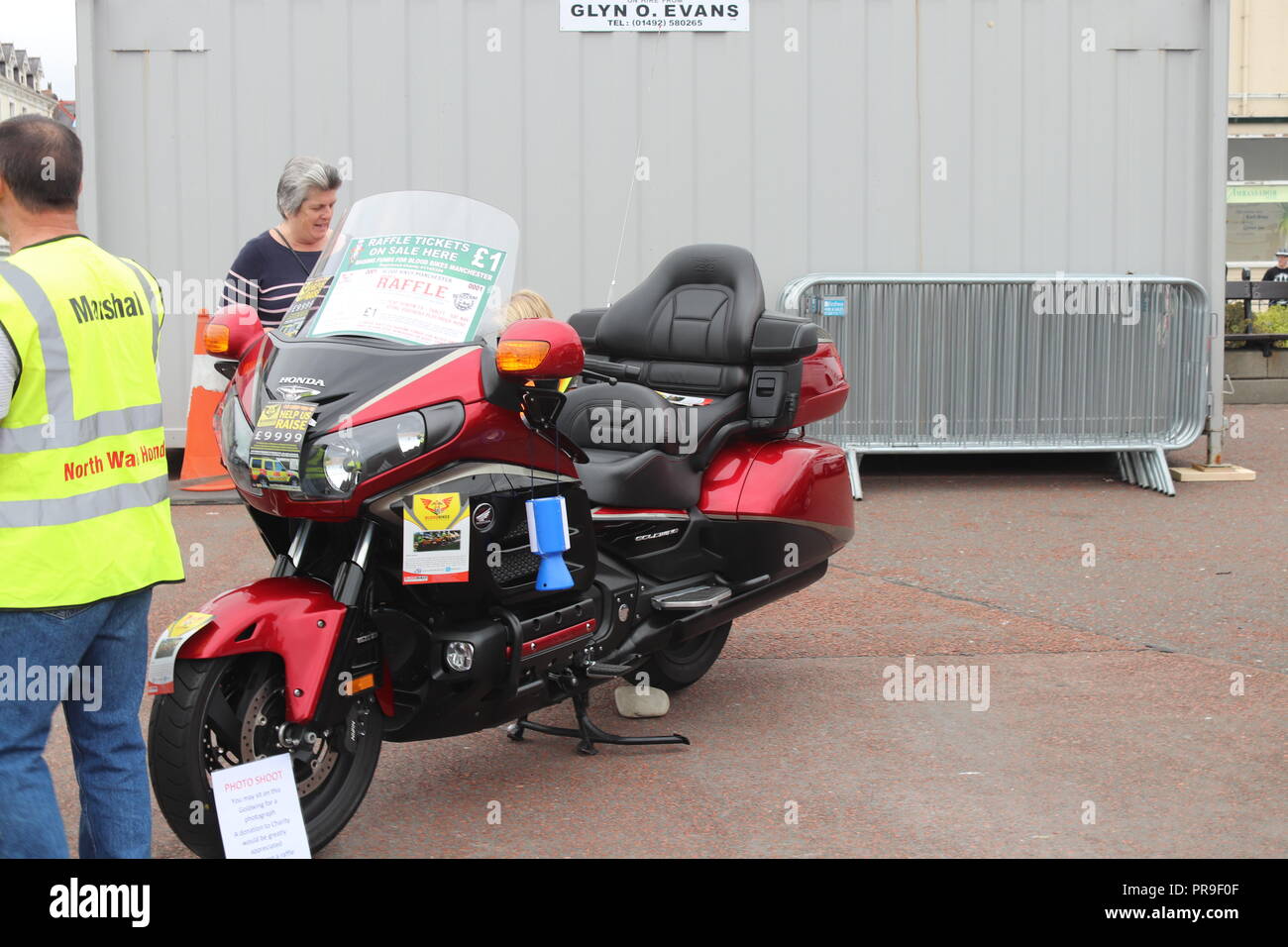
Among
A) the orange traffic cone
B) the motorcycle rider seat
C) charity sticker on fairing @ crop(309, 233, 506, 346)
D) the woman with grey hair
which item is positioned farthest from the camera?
the orange traffic cone

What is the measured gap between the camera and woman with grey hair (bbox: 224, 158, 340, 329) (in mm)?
Answer: 5965

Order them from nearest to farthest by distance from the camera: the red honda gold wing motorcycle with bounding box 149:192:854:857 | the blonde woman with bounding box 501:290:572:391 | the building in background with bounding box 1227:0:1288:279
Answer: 1. the red honda gold wing motorcycle with bounding box 149:192:854:857
2. the blonde woman with bounding box 501:290:572:391
3. the building in background with bounding box 1227:0:1288:279

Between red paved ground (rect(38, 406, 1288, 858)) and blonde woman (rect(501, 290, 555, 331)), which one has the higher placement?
blonde woman (rect(501, 290, 555, 331))

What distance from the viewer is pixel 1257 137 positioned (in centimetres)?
3181

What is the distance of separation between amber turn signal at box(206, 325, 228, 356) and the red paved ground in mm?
1358

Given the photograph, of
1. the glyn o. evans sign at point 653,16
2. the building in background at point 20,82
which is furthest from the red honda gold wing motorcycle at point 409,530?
the building in background at point 20,82

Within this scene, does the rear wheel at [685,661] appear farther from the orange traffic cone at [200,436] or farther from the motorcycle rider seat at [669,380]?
the orange traffic cone at [200,436]

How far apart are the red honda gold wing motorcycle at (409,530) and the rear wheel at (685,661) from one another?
0.50 meters

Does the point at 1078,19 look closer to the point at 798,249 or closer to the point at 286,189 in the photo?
the point at 798,249

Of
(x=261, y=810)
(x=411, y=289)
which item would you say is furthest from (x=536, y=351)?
(x=261, y=810)

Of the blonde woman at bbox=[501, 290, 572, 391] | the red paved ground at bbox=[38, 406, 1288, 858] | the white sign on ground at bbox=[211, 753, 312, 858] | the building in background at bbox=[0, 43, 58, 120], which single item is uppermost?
the building in background at bbox=[0, 43, 58, 120]

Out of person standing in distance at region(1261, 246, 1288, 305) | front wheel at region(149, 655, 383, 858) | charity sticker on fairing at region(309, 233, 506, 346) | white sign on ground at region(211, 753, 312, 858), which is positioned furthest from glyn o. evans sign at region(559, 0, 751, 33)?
person standing in distance at region(1261, 246, 1288, 305)

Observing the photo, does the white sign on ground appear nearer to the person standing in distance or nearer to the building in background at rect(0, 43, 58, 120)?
the person standing in distance
